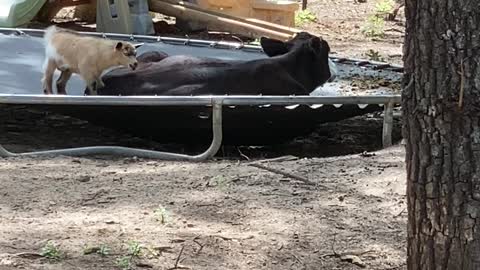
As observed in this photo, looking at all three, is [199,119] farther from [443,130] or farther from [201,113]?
[443,130]

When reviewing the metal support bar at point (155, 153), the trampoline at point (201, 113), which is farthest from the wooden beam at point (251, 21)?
the metal support bar at point (155, 153)

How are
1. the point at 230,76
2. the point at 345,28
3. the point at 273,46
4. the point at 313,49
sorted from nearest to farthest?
the point at 230,76 < the point at 313,49 < the point at 273,46 < the point at 345,28

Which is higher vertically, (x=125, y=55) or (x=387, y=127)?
(x=125, y=55)

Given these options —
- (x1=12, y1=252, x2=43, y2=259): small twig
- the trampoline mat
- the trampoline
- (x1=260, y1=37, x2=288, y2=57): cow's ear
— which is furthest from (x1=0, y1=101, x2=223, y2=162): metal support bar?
(x1=12, y1=252, x2=43, y2=259): small twig

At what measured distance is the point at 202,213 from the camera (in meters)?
3.68

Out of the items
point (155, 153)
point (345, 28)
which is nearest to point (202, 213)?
point (155, 153)

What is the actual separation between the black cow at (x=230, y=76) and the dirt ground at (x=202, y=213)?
0.80 metres

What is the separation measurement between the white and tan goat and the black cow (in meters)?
0.08

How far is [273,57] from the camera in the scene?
611 cm

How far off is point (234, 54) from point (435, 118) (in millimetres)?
5325

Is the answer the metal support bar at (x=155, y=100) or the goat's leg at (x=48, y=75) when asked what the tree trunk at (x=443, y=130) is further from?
the goat's leg at (x=48, y=75)

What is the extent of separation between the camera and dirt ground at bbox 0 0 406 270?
3203 millimetres

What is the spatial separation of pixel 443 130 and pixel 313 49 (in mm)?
3611

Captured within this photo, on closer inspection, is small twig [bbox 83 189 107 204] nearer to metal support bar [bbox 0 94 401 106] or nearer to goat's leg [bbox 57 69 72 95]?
metal support bar [bbox 0 94 401 106]
